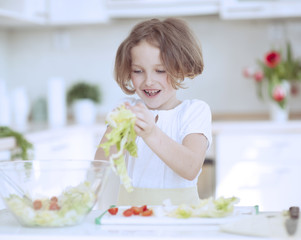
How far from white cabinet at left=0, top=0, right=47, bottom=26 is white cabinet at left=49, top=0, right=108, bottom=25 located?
6 centimetres

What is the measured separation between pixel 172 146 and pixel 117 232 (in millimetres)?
304

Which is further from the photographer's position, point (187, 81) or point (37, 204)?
point (187, 81)

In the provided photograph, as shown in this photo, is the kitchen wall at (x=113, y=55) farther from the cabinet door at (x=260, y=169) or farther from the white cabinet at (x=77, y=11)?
the cabinet door at (x=260, y=169)

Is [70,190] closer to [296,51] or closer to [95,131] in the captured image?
[95,131]

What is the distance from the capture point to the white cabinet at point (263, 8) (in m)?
3.10

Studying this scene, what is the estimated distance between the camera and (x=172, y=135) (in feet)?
4.82

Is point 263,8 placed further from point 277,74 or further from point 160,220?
point 160,220

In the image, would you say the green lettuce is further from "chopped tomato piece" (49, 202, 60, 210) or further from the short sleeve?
the short sleeve

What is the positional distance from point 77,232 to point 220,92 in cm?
266

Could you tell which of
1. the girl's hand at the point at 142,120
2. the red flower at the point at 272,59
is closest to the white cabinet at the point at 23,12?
the red flower at the point at 272,59

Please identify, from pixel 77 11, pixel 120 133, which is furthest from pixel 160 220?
pixel 77 11

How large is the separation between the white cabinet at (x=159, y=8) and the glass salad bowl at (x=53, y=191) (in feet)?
7.59

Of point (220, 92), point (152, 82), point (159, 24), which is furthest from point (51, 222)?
point (220, 92)

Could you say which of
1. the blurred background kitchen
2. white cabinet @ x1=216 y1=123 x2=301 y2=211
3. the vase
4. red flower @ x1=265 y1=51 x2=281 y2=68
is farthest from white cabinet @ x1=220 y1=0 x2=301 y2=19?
white cabinet @ x1=216 y1=123 x2=301 y2=211
